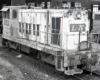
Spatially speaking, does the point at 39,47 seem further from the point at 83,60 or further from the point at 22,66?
the point at 83,60

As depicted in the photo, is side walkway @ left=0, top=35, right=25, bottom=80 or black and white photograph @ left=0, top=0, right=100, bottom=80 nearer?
black and white photograph @ left=0, top=0, right=100, bottom=80

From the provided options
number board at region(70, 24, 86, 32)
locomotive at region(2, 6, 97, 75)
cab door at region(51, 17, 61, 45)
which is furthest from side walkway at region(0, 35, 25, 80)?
number board at region(70, 24, 86, 32)

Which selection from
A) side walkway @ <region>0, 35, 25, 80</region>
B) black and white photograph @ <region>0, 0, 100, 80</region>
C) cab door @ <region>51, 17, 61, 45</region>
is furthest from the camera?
cab door @ <region>51, 17, 61, 45</region>

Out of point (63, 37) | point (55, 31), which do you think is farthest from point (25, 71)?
point (63, 37)

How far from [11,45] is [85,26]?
6611 mm

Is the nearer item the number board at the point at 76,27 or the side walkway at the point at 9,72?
the side walkway at the point at 9,72

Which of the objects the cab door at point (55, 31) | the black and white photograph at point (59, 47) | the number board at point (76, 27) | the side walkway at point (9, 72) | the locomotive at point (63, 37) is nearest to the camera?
the locomotive at point (63, 37)

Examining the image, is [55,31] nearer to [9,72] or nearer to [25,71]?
[25,71]

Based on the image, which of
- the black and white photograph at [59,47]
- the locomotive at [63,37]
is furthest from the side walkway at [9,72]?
the locomotive at [63,37]

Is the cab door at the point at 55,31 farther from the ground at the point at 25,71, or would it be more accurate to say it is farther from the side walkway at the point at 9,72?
the side walkway at the point at 9,72

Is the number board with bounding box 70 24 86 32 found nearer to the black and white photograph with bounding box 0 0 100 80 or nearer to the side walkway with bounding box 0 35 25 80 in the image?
the black and white photograph with bounding box 0 0 100 80

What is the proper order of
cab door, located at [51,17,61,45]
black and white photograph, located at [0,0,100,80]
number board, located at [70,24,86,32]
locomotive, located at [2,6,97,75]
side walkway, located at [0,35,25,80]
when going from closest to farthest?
locomotive, located at [2,6,97,75], black and white photograph, located at [0,0,100,80], side walkway, located at [0,35,25,80], number board, located at [70,24,86,32], cab door, located at [51,17,61,45]

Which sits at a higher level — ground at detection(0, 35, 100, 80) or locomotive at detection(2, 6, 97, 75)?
locomotive at detection(2, 6, 97, 75)

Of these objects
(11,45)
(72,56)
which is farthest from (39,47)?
(11,45)
